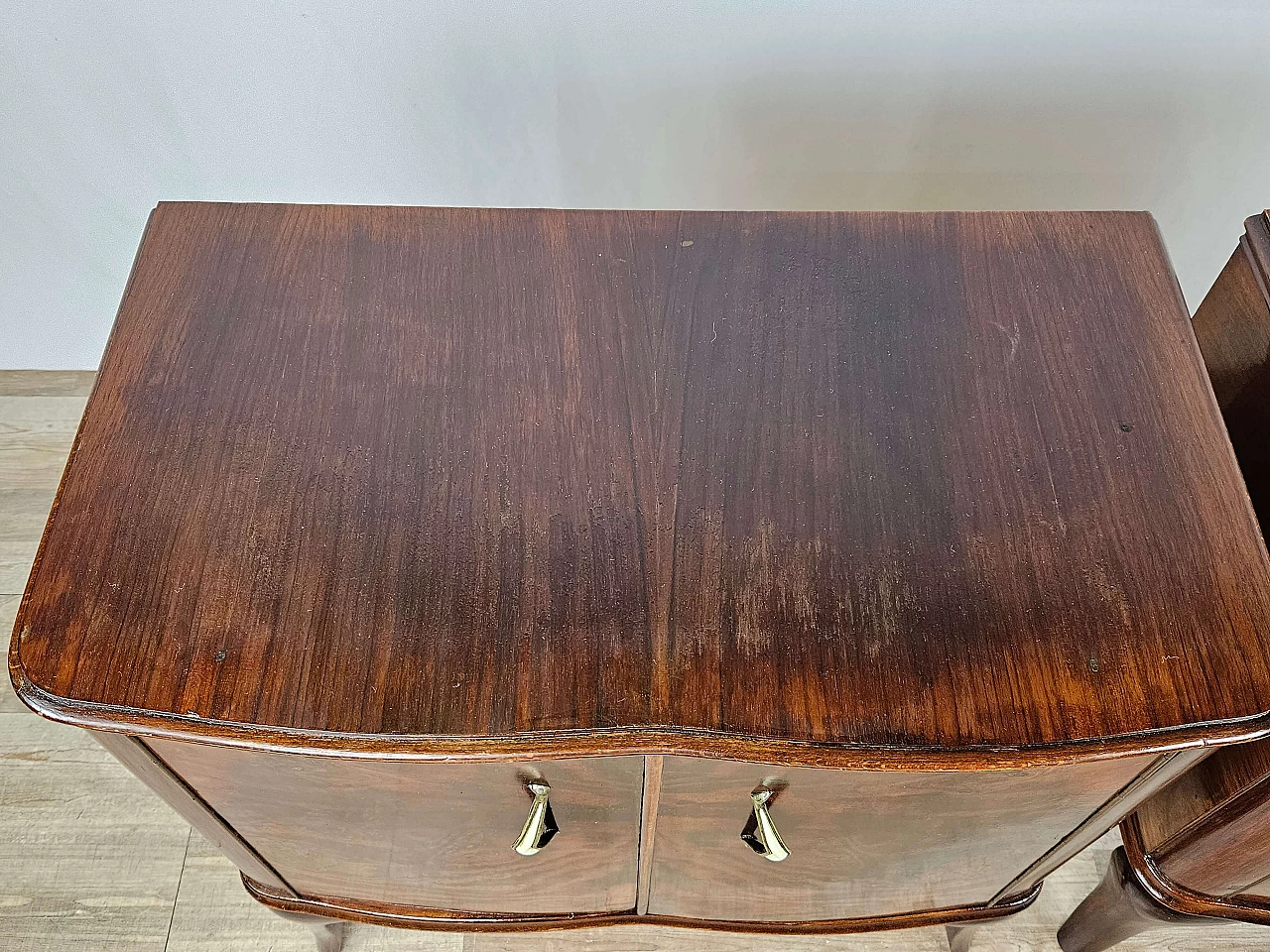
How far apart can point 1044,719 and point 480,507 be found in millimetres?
277

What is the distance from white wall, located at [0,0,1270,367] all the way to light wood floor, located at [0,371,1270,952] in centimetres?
58

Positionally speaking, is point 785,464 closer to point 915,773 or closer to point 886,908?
point 915,773

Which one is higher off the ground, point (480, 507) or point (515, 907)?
point (480, 507)

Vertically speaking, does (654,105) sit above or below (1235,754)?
above

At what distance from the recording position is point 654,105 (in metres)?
0.85

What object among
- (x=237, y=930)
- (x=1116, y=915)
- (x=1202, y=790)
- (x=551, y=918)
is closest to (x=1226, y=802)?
(x=1202, y=790)

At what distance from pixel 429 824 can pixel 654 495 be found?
9.2 inches

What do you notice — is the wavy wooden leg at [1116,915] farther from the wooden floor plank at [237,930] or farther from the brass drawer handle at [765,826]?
the wooden floor plank at [237,930]

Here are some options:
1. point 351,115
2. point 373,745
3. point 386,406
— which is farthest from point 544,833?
point 351,115

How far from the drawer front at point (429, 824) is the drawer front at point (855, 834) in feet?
0.11

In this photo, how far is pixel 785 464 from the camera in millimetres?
503

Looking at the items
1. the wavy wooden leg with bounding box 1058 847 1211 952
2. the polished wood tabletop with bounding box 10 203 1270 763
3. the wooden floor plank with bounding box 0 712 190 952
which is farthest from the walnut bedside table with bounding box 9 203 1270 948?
the wooden floor plank with bounding box 0 712 190 952

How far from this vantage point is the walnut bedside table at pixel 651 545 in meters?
0.44

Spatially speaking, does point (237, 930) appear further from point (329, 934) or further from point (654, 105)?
point (654, 105)
